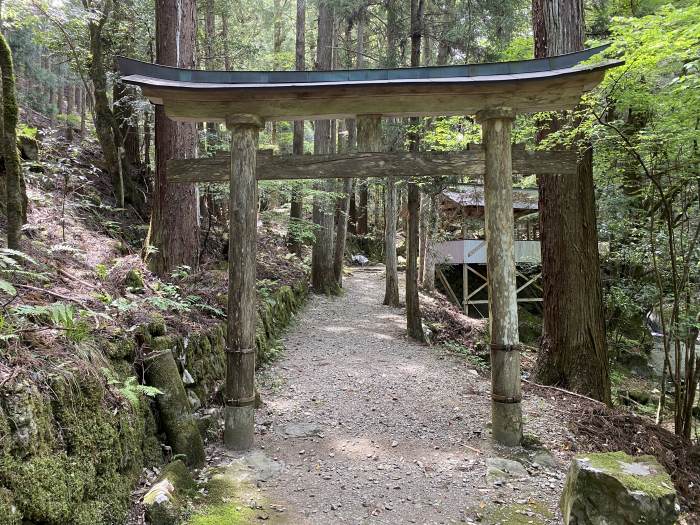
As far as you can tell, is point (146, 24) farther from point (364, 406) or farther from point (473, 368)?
point (473, 368)

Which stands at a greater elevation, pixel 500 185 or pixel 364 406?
pixel 500 185

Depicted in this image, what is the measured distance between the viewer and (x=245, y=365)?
4.65 meters

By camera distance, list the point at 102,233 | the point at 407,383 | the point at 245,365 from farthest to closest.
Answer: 1. the point at 102,233
2. the point at 407,383
3. the point at 245,365

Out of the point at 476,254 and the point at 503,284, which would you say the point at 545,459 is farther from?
the point at 476,254

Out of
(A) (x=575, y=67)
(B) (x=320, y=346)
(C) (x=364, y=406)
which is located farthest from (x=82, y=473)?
(B) (x=320, y=346)

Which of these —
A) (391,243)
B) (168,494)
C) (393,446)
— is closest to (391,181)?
(391,243)

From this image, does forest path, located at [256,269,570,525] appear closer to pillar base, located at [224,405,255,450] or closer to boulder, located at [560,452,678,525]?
pillar base, located at [224,405,255,450]

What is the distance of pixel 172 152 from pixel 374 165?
12.7 ft

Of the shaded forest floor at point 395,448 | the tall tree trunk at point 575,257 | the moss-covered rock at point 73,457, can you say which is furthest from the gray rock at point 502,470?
the moss-covered rock at point 73,457

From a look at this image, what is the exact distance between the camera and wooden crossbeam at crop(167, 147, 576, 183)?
15.5 ft

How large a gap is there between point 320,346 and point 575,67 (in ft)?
22.1

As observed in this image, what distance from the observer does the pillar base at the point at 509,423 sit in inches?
184

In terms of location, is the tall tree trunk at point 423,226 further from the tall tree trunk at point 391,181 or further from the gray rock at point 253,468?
the gray rock at point 253,468

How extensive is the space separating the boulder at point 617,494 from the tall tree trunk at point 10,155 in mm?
5269
